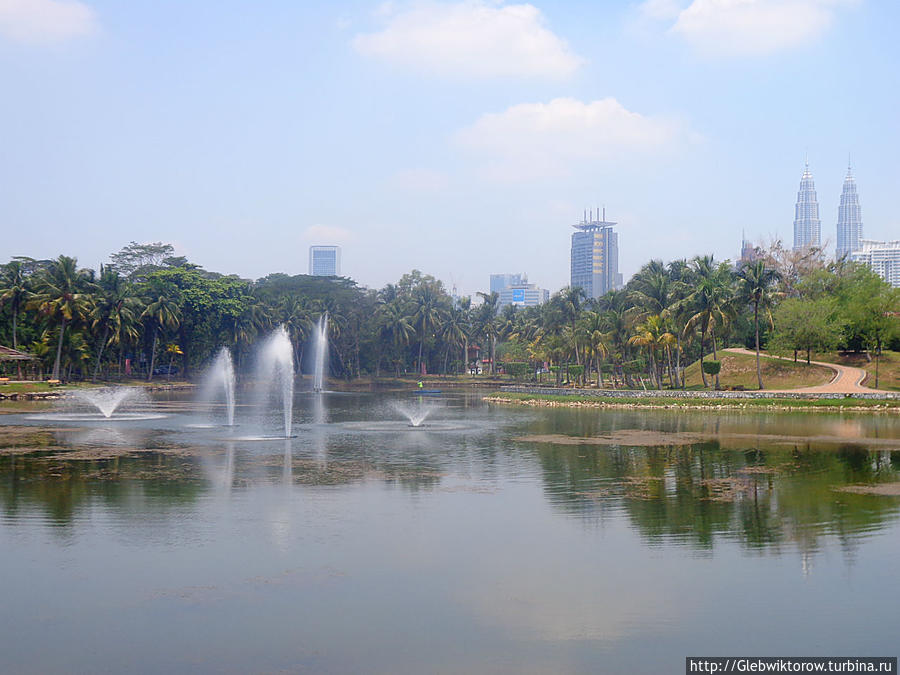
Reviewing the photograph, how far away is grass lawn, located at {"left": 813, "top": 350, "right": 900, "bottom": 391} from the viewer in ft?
218

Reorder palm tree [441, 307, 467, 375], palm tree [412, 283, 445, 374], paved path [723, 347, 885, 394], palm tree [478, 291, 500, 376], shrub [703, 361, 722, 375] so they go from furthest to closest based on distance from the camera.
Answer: palm tree [478, 291, 500, 376] → palm tree [441, 307, 467, 375] → palm tree [412, 283, 445, 374] → shrub [703, 361, 722, 375] → paved path [723, 347, 885, 394]

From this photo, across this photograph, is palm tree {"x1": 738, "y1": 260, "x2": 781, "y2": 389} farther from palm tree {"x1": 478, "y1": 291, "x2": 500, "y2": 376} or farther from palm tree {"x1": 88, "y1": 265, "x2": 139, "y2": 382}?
palm tree {"x1": 88, "y1": 265, "x2": 139, "y2": 382}

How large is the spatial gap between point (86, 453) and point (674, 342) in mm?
52119

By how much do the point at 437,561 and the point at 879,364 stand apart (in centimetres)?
6880

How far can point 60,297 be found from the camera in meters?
79.9

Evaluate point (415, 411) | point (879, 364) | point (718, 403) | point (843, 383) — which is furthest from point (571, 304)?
point (879, 364)

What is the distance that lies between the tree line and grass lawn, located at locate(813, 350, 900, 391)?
3.89ft

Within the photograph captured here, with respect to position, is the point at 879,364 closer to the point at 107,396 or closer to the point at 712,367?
the point at 712,367

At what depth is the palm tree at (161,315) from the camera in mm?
92062

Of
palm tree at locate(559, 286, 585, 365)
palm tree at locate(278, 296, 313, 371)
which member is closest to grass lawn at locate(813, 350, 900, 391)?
palm tree at locate(559, 286, 585, 365)

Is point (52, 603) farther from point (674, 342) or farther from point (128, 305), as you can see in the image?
point (128, 305)

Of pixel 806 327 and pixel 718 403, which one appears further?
pixel 806 327

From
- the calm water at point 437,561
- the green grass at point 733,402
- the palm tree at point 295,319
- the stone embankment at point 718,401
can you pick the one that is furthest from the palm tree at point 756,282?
the palm tree at point 295,319

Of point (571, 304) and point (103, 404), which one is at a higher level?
point (571, 304)
